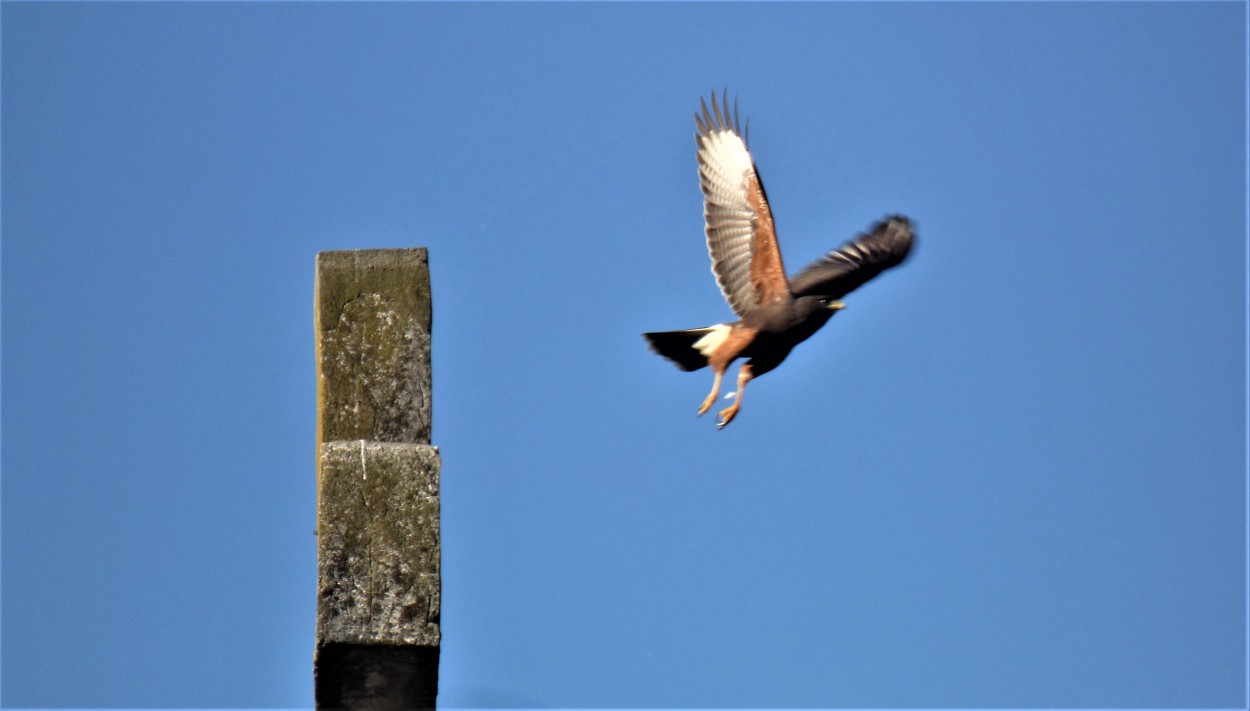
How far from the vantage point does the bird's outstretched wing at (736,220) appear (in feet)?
31.3

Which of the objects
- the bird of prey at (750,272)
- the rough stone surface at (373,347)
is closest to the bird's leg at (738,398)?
the bird of prey at (750,272)

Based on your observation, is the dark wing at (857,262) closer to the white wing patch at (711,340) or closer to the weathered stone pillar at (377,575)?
the white wing patch at (711,340)

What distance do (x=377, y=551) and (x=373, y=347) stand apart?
667mm

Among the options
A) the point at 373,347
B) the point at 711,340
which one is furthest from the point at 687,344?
the point at 373,347

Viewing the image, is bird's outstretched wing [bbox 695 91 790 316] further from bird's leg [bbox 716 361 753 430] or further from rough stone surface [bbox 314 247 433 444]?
rough stone surface [bbox 314 247 433 444]

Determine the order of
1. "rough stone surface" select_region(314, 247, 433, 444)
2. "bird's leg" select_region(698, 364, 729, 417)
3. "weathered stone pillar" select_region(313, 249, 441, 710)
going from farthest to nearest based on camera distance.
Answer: "bird's leg" select_region(698, 364, 729, 417)
"rough stone surface" select_region(314, 247, 433, 444)
"weathered stone pillar" select_region(313, 249, 441, 710)

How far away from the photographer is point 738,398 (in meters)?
9.19

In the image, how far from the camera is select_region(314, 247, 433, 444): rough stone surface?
177 inches

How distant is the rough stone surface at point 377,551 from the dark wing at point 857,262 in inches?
249

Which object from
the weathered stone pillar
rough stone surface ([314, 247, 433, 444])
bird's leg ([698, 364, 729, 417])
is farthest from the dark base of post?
bird's leg ([698, 364, 729, 417])

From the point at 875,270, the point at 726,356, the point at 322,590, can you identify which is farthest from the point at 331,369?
the point at 875,270

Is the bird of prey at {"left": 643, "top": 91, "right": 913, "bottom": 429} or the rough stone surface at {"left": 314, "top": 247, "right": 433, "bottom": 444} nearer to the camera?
the rough stone surface at {"left": 314, "top": 247, "right": 433, "bottom": 444}

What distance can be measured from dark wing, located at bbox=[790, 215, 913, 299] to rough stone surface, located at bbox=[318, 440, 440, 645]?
6.33 m

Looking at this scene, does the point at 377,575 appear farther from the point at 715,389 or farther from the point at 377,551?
the point at 715,389
